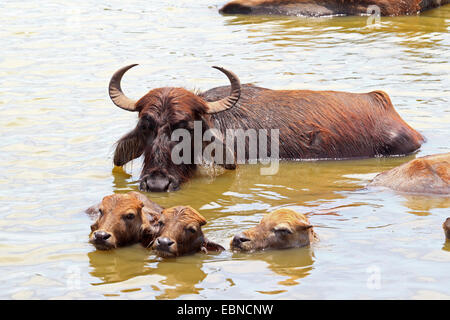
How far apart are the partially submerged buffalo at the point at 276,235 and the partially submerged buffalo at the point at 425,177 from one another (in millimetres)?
1808

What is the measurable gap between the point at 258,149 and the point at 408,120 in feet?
8.82

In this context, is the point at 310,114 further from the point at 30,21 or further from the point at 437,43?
the point at 30,21

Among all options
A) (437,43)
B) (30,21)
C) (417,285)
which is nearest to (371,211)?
(417,285)

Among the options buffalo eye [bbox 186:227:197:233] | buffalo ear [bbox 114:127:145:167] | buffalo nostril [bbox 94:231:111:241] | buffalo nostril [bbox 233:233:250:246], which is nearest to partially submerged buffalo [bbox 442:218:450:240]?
buffalo nostril [bbox 233:233:250:246]

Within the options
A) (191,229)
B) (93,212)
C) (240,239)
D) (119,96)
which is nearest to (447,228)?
(240,239)

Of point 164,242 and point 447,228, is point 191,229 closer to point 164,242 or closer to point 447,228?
point 164,242

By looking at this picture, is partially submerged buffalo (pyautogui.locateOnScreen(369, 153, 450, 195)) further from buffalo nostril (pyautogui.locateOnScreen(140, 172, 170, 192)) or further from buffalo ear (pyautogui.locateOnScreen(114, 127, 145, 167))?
buffalo ear (pyautogui.locateOnScreen(114, 127, 145, 167))

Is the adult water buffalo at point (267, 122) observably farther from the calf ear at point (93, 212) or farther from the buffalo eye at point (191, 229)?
the buffalo eye at point (191, 229)

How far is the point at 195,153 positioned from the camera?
11172 millimetres

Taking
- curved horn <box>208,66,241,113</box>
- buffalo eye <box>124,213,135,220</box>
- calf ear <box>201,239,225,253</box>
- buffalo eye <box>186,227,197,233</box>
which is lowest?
calf ear <box>201,239,225,253</box>

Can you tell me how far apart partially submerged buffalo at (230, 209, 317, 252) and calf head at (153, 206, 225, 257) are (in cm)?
22

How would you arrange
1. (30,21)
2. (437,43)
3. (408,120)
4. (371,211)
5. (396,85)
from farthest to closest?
(30,21), (437,43), (396,85), (408,120), (371,211)

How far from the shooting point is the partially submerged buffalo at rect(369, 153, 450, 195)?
958 centimetres

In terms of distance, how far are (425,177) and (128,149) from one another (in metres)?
3.72
